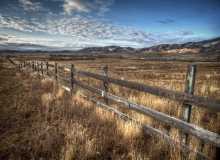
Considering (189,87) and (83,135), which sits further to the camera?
(83,135)

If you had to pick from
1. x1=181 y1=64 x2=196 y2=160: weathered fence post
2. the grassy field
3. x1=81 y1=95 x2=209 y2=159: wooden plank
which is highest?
x1=181 y1=64 x2=196 y2=160: weathered fence post

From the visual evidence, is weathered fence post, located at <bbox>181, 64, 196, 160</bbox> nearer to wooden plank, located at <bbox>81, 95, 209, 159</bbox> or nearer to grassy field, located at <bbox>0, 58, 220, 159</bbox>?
wooden plank, located at <bbox>81, 95, 209, 159</bbox>

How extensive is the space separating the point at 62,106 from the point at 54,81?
6212mm

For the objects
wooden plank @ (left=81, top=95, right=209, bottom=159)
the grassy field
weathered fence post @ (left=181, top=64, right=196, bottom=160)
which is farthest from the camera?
the grassy field

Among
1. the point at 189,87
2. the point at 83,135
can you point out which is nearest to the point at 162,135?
the point at 189,87

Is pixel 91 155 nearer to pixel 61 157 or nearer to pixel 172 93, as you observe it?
pixel 61 157

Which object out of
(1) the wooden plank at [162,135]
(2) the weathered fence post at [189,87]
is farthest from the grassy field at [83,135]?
(2) the weathered fence post at [189,87]

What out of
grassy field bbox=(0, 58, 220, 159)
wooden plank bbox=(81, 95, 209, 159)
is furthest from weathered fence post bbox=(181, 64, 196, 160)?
grassy field bbox=(0, 58, 220, 159)

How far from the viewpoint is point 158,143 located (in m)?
4.03

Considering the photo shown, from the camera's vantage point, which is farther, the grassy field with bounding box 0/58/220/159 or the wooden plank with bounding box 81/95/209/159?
the grassy field with bounding box 0/58/220/159

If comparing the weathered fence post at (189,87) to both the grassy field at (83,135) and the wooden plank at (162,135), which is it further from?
the grassy field at (83,135)

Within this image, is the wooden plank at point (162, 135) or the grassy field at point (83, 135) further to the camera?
the grassy field at point (83, 135)

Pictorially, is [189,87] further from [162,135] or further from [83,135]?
[83,135]

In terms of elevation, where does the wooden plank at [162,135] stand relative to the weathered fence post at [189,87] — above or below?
below
